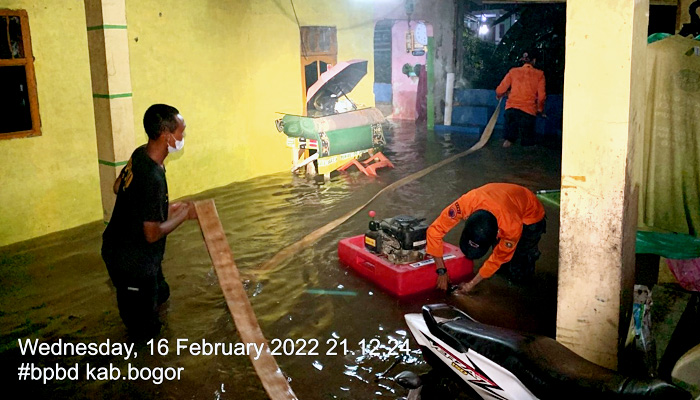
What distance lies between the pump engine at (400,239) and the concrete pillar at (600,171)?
201cm

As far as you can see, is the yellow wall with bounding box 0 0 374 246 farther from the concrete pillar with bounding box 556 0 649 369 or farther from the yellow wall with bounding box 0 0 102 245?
the concrete pillar with bounding box 556 0 649 369

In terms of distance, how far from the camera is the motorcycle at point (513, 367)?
270 cm

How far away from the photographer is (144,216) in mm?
4559

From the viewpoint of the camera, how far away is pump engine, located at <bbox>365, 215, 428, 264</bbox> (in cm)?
581

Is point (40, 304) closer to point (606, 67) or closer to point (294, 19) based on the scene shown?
point (606, 67)

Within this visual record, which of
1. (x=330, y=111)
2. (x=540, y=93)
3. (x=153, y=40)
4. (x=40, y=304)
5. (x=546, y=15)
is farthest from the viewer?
(x=546, y=15)

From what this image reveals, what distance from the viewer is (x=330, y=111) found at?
11.8 metres

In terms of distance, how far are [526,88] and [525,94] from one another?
13 cm

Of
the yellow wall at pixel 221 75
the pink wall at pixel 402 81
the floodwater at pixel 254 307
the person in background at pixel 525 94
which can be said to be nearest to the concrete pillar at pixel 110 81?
the floodwater at pixel 254 307

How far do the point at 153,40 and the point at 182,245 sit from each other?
3.63m

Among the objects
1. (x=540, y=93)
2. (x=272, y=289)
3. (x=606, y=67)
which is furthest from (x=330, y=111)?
(x=606, y=67)

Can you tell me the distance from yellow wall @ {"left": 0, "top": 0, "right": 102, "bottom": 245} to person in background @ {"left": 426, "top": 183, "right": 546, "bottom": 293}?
548 centimetres

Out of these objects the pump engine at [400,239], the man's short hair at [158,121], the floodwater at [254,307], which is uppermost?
the man's short hair at [158,121]

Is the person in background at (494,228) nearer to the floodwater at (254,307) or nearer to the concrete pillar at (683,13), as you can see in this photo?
the floodwater at (254,307)
